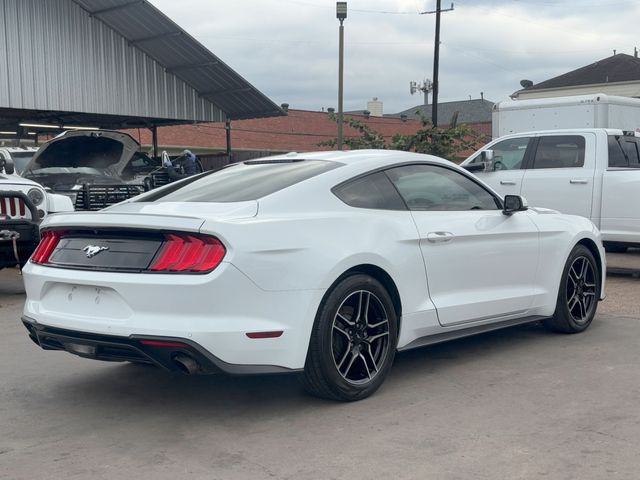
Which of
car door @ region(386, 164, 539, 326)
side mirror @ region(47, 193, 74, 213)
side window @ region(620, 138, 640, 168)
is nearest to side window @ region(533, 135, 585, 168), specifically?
side window @ region(620, 138, 640, 168)

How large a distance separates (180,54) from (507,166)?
48.7 ft

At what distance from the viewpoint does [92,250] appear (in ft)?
15.6

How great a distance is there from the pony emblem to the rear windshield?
69cm

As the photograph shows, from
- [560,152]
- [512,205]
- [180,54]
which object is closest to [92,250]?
[512,205]

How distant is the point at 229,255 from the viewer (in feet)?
14.4

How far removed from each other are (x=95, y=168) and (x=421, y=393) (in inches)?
422

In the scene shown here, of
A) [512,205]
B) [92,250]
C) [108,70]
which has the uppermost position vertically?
[108,70]

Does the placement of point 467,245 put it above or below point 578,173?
below

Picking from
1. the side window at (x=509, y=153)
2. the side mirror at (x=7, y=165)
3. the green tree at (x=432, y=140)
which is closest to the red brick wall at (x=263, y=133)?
the green tree at (x=432, y=140)

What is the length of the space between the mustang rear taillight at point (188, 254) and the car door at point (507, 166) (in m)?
7.73

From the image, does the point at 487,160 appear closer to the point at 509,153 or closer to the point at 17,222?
the point at 509,153

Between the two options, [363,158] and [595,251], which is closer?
[363,158]

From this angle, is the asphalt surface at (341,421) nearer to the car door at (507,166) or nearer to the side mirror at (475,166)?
the car door at (507,166)

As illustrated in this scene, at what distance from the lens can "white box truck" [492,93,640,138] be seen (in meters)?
15.4
